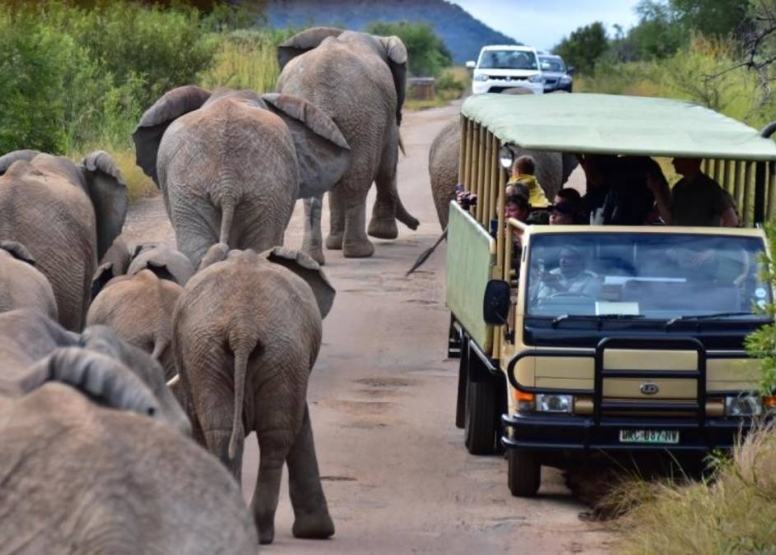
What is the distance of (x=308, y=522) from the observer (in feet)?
29.4

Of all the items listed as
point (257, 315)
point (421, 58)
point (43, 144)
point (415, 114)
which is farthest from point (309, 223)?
point (421, 58)

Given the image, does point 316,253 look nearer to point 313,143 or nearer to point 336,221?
point 336,221

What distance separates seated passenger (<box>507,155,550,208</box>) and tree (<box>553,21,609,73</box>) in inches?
2066

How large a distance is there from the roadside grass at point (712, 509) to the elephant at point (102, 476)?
14.4 ft

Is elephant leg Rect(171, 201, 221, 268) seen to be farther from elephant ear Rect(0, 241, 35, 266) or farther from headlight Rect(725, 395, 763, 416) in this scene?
headlight Rect(725, 395, 763, 416)

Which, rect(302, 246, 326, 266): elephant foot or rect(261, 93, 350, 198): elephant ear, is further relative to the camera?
rect(302, 246, 326, 266): elephant foot

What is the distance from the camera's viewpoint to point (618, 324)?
31.8 ft

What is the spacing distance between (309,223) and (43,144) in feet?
12.8

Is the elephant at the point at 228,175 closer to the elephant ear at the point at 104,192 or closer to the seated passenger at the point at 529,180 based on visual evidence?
the elephant ear at the point at 104,192

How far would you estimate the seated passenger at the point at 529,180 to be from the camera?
40.9 feet

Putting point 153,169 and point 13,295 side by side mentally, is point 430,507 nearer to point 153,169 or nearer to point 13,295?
point 13,295

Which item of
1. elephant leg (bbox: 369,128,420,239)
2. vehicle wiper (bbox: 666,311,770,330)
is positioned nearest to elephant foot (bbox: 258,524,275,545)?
vehicle wiper (bbox: 666,311,770,330)

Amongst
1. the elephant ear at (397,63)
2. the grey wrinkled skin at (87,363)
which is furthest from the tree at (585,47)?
the grey wrinkled skin at (87,363)

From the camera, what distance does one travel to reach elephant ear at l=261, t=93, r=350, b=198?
13.9 meters
